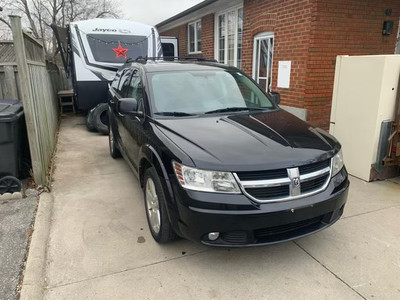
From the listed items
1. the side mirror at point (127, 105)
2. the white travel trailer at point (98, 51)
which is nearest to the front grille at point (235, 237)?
the side mirror at point (127, 105)

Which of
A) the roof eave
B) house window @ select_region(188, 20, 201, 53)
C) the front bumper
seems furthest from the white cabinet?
house window @ select_region(188, 20, 201, 53)

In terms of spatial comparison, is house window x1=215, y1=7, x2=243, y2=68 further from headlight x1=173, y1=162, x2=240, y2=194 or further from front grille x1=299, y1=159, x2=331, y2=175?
headlight x1=173, y1=162, x2=240, y2=194

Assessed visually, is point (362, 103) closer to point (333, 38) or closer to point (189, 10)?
point (333, 38)

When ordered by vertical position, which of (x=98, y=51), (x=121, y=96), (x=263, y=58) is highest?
(x=98, y=51)

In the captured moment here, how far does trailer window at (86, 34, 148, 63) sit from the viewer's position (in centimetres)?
905

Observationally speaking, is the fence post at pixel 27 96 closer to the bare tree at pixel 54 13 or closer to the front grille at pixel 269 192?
the front grille at pixel 269 192

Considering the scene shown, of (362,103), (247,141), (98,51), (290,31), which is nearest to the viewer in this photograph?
(247,141)

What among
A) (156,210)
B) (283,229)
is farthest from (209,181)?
(156,210)

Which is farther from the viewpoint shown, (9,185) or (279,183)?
(9,185)

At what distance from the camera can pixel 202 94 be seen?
12.7 ft

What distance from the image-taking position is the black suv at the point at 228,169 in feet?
8.45

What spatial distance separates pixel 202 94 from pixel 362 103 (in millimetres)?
2588

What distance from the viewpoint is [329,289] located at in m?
2.64

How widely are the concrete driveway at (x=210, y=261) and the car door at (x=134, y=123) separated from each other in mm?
674
